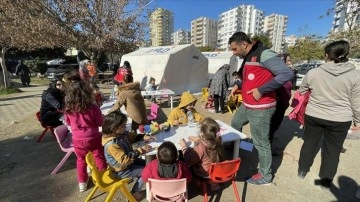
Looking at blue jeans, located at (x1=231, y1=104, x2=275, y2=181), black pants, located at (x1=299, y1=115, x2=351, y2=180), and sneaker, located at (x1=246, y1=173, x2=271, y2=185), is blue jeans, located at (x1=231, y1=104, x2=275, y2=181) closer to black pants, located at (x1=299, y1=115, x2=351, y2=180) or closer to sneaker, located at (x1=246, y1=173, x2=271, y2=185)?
sneaker, located at (x1=246, y1=173, x2=271, y2=185)

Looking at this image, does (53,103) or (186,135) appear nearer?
(186,135)

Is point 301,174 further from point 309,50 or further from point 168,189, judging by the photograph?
point 309,50

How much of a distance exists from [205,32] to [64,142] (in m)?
94.1

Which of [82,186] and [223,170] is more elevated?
[223,170]

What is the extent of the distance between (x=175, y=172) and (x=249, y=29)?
93697 mm

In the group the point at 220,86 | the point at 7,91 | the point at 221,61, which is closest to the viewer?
the point at 220,86

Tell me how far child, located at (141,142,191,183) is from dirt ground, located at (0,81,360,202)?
0.77 m

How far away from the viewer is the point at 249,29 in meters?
88.4

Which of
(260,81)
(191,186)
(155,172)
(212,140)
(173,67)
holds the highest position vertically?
(173,67)

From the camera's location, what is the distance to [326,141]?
3193 mm

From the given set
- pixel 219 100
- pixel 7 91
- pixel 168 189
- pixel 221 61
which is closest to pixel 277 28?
pixel 221 61

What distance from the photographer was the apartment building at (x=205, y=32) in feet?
302

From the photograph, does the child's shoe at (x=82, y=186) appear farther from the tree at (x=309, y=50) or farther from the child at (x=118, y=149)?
the tree at (x=309, y=50)

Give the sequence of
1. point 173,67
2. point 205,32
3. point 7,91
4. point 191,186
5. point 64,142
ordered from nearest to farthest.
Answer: point 191,186 < point 64,142 < point 173,67 < point 7,91 < point 205,32
